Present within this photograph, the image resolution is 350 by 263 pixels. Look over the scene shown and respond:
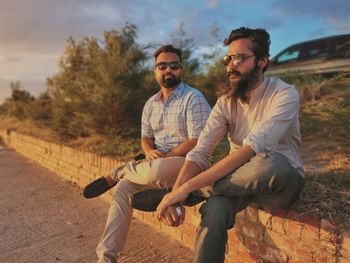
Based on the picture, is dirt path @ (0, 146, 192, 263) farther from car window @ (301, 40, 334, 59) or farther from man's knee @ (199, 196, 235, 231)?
car window @ (301, 40, 334, 59)

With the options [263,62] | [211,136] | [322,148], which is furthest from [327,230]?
[322,148]

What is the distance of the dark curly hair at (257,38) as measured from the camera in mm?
2672

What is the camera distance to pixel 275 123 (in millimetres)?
2439

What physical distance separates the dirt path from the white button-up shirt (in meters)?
1.19

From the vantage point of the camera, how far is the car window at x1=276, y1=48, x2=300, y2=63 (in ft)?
37.6

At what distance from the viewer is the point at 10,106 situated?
16.5 m

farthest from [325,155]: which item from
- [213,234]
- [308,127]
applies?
[213,234]

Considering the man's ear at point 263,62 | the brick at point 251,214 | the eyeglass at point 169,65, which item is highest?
the eyeglass at point 169,65

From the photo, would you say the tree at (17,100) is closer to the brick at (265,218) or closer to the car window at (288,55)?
the car window at (288,55)

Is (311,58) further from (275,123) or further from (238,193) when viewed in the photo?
(238,193)

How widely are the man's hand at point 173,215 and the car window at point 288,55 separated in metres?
9.93

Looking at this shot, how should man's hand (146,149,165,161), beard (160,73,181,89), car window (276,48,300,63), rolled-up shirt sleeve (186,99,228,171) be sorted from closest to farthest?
rolled-up shirt sleeve (186,99,228,171) → man's hand (146,149,165,161) → beard (160,73,181,89) → car window (276,48,300,63)

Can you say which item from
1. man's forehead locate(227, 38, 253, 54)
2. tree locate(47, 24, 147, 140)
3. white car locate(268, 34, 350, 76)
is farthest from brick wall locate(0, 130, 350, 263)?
white car locate(268, 34, 350, 76)

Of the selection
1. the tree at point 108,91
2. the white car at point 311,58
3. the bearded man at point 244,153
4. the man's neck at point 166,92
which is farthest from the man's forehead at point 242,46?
the white car at point 311,58
